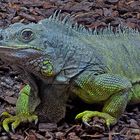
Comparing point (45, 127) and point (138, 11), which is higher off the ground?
point (138, 11)

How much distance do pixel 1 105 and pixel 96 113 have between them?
114 centimetres

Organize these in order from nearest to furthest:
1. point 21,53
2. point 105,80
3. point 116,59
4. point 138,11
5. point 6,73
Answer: point 21,53 < point 105,80 < point 116,59 < point 6,73 < point 138,11

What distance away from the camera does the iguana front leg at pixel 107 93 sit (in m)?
5.70

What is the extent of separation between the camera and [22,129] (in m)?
5.79

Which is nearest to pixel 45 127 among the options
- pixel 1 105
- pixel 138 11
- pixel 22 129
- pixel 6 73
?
pixel 22 129

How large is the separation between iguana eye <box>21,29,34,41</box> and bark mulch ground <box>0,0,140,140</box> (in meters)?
0.91

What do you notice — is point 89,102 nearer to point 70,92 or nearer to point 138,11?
point 70,92

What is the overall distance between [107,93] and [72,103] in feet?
1.66

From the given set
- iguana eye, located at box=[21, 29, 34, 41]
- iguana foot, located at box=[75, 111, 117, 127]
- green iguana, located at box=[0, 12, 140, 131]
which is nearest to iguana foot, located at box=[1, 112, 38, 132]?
green iguana, located at box=[0, 12, 140, 131]

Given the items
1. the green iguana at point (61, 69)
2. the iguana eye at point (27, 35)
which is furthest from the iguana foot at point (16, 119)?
the iguana eye at point (27, 35)

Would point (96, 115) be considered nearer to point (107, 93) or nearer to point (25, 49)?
point (107, 93)

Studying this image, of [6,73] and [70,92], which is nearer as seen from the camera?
[70,92]

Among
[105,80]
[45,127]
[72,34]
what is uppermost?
[72,34]

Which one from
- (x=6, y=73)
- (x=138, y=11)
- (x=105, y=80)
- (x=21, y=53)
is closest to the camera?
(x=21, y=53)
